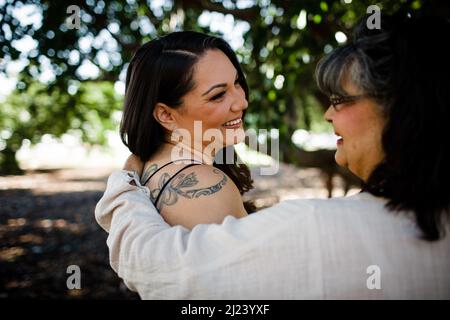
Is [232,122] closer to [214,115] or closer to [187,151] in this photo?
[214,115]

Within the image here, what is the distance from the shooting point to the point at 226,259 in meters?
1.36

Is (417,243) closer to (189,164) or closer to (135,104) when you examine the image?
(189,164)

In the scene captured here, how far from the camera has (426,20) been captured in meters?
1.45

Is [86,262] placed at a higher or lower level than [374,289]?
lower

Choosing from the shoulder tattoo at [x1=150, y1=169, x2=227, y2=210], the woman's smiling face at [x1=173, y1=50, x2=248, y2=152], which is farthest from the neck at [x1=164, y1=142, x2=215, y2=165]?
the shoulder tattoo at [x1=150, y1=169, x2=227, y2=210]

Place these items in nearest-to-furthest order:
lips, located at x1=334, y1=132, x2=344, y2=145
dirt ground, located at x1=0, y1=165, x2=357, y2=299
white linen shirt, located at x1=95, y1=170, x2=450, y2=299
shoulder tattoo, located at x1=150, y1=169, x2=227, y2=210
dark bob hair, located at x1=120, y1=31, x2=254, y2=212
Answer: white linen shirt, located at x1=95, y1=170, x2=450, y2=299 → lips, located at x1=334, y1=132, x2=344, y2=145 → shoulder tattoo, located at x1=150, y1=169, x2=227, y2=210 → dark bob hair, located at x1=120, y1=31, x2=254, y2=212 → dirt ground, located at x1=0, y1=165, x2=357, y2=299

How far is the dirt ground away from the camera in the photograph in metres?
5.56

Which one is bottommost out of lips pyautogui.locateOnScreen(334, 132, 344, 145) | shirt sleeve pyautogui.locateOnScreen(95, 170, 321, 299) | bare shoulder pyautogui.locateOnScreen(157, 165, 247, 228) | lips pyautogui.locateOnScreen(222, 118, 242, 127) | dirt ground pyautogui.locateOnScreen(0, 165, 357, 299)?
dirt ground pyautogui.locateOnScreen(0, 165, 357, 299)

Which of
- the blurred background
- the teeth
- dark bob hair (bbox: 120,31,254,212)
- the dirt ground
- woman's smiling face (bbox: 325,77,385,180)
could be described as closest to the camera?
woman's smiling face (bbox: 325,77,385,180)

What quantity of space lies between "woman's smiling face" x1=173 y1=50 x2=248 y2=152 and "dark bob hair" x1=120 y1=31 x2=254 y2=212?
0.04m

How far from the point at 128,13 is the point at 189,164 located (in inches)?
170

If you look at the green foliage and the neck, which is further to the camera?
the green foliage

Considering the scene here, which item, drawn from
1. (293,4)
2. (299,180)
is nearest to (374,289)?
(293,4)

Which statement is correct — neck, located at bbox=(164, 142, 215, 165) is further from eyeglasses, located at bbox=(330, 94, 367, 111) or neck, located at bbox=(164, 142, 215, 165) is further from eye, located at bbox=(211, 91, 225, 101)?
eyeglasses, located at bbox=(330, 94, 367, 111)
